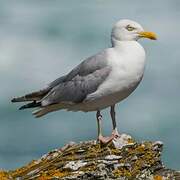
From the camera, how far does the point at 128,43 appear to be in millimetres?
14711

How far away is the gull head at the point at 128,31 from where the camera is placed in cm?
1484

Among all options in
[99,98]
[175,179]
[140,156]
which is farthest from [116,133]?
[175,179]

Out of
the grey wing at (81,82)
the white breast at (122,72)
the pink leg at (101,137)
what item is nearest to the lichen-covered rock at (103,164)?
the pink leg at (101,137)

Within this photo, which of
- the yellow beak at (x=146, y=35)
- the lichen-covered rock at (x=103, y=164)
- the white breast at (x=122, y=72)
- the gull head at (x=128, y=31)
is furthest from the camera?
the yellow beak at (x=146, y=35)

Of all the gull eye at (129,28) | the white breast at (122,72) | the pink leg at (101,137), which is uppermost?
the gull eye at (129,28)

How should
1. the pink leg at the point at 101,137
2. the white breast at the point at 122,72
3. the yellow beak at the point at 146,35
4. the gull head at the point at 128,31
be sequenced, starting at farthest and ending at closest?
1. the yellow beak at the point at 146,35
2. the gull head at the point at 128,31
3. the white breast at the point at 122,72
4. the pink leg at the point at 101,137

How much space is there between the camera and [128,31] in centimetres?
1487

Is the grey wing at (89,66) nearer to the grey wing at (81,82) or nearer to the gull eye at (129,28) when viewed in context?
the grey wing at (81,82)

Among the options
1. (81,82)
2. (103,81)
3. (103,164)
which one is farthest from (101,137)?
(103,164)

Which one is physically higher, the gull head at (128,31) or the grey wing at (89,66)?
the gull head at (128,31)

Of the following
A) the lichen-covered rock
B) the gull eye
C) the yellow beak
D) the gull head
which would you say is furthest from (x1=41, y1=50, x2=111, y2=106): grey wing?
the lichen-covered rock

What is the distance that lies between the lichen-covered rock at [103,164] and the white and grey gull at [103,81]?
806 millimetres

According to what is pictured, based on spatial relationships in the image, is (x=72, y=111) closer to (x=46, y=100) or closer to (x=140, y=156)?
(x=46, y=100)

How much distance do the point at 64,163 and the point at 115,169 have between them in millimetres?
1107
